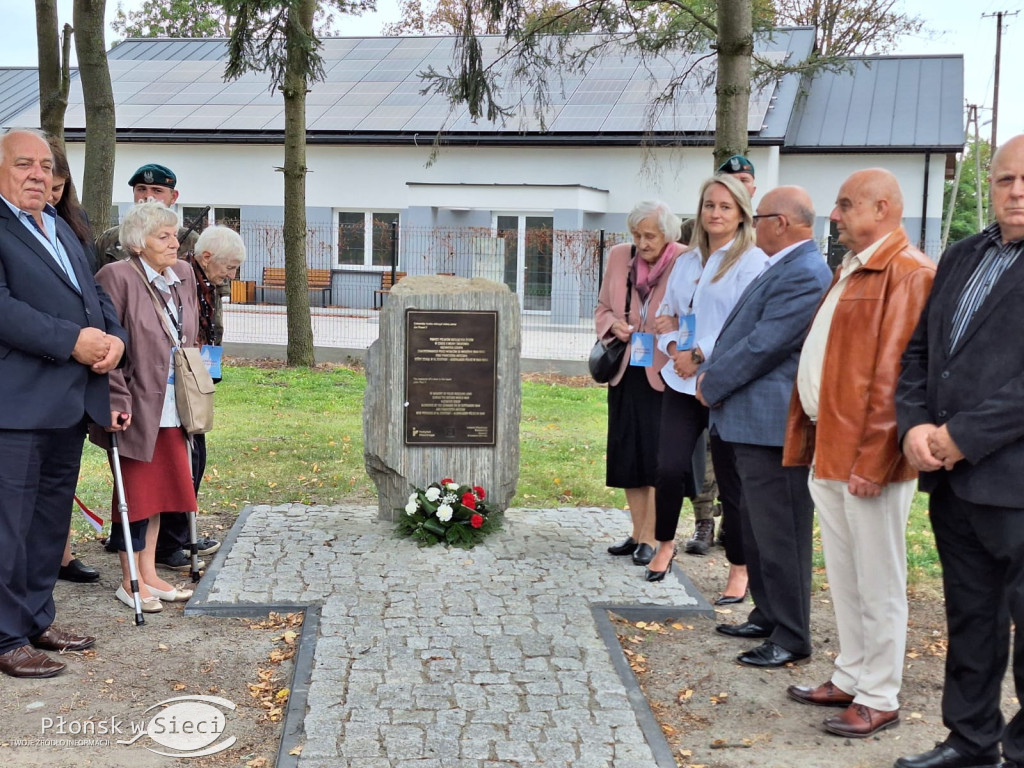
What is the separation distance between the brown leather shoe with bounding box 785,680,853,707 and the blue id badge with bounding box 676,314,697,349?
1871 millimetres

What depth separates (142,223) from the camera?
5324 millimetres

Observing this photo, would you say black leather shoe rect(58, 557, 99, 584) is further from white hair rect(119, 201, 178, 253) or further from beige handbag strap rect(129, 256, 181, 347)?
white hair rect(119, 201, 178, 253)

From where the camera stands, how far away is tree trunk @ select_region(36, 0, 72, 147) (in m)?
10.2

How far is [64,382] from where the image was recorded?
15.1 feet

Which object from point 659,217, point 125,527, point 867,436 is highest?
point 659,217

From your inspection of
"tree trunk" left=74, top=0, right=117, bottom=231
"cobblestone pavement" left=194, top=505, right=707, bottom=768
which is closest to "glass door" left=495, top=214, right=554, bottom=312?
"tree trunk" left=74, top=0, right=117, bottom=231

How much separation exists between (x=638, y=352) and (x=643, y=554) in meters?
1.21

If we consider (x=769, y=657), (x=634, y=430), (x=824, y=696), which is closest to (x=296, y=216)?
(x=634, y=430)

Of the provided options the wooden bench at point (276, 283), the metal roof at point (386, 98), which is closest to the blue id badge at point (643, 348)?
the metal roof at point (386, 98)

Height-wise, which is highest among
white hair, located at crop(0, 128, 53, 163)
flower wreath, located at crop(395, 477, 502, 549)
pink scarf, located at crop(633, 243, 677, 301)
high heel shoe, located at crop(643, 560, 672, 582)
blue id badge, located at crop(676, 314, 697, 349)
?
white hair, located at crop(0, 128, 53, 163)

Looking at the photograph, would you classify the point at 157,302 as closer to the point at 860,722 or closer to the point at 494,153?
the point at 860,722

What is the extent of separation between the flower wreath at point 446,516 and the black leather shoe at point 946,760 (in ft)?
10.3

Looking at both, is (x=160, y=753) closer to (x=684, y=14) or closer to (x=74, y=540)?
(x=74, y=540)

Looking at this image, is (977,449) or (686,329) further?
(686,329)
